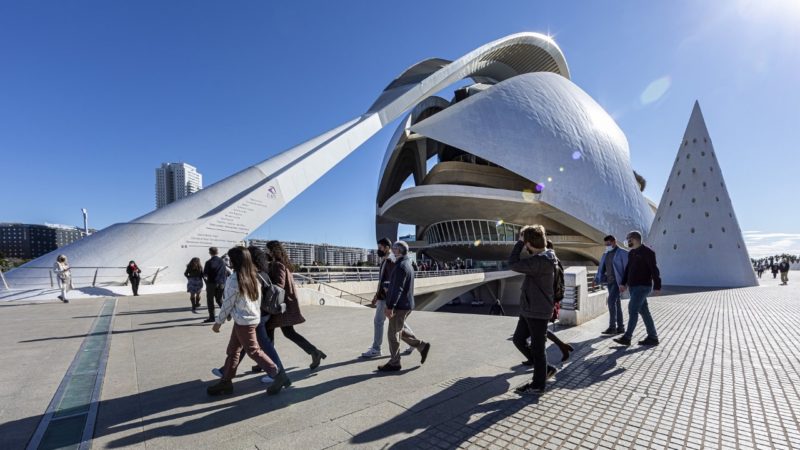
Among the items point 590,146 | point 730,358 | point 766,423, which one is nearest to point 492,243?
point 590,146

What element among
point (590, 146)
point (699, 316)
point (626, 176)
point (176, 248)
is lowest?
point (699, 316)

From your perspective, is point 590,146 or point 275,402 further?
point 590,146

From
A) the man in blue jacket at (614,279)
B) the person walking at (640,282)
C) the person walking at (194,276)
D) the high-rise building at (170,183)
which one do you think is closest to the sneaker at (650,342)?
the person walking at (640,282)

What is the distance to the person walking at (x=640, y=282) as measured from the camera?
4633 millimetres

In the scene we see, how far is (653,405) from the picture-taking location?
2.83 meters

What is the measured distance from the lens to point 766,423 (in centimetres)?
254

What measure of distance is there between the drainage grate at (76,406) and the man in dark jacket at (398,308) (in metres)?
2.31

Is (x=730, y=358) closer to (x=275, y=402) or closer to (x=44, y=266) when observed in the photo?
(x=275, y=402)

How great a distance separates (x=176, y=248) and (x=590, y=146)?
28.5 m

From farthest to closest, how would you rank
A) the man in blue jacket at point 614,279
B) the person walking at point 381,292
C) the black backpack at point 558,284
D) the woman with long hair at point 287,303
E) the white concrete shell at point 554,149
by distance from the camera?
→ 1. the white concrete shell at point 554,149
2. the man in blue jacket at point 614,279
3. the person walking at point 381,292
4. the woman with long hair at point 287,303
5. the black backpack at point 558,284

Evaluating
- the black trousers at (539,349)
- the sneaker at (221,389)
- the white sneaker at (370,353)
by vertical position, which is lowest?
the white sneaker at (370,353)

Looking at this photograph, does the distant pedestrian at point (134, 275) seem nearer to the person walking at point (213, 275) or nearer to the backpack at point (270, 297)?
the person walking at point (213, 275)

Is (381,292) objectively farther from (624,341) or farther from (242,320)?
Answer: (624,341)

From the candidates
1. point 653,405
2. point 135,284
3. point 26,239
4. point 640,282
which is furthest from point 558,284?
point 26,239
